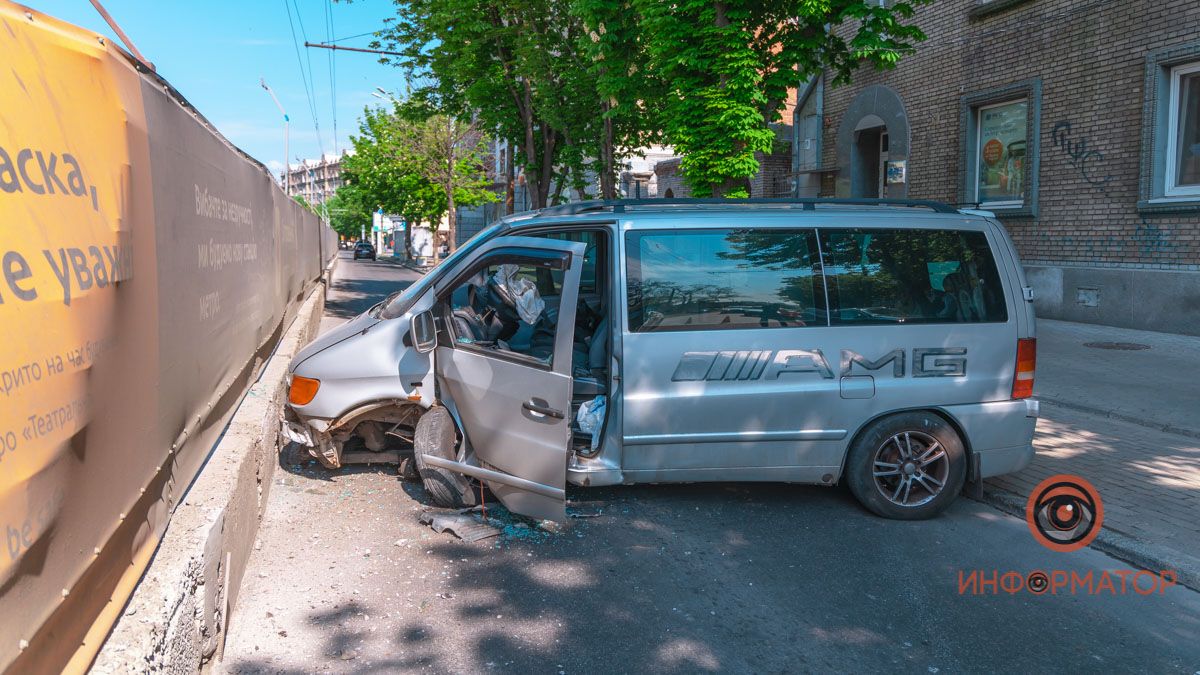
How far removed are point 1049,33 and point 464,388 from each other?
13.0 metres

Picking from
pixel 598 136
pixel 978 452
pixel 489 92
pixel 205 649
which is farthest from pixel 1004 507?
pixel 489 92

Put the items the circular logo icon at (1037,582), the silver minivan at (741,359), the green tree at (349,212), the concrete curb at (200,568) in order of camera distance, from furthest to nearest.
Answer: the green tree at (349,212) → the silver minivan at (741,359) → the circular logo icon at (1037,582) → the concrete curb at (200,568)

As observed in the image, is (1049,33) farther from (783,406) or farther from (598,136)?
(783,406)

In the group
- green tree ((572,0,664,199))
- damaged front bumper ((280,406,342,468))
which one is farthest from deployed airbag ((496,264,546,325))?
green tree ((572,0,664,199))

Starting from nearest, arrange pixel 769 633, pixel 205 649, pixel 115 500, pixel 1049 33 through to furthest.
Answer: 1. pixel 115 500
2. pixel 205 649
3. pixel 769 633
4. pixel 1049 33

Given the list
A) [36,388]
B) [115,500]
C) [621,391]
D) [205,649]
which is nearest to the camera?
[36,388]

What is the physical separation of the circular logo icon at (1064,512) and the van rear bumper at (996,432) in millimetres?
380

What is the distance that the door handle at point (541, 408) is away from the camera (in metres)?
4.82

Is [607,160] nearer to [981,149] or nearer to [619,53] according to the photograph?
[619,53]

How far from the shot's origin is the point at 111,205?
2.69m

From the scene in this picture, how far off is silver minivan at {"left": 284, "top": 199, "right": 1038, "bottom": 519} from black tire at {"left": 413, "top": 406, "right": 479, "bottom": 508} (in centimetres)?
1

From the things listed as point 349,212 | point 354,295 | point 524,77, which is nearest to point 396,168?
point 354,295

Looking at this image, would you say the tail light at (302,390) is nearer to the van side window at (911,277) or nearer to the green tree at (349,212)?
the van side window at (911,277)

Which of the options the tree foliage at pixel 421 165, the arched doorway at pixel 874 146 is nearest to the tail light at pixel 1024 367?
the arched doorway at pixel 874 146
